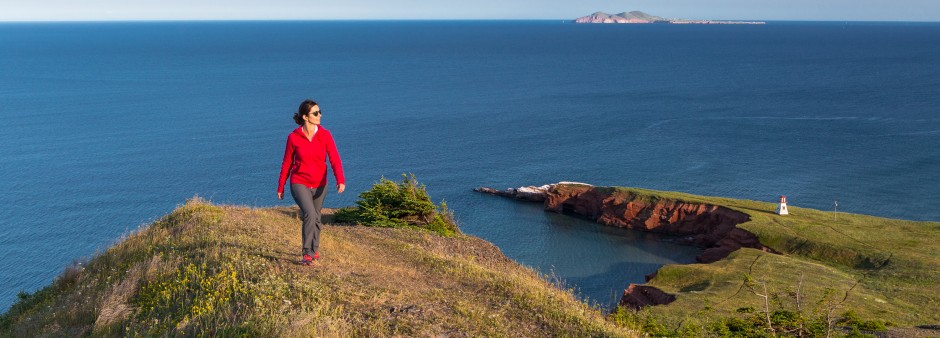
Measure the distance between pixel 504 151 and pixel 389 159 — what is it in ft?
46.1

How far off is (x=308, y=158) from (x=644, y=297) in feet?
75.2

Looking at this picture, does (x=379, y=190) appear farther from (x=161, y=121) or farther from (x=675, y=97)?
(x=675, y=97)

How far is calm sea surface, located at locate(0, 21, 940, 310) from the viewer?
5662 cm

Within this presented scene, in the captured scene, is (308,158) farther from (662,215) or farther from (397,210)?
(662,215)

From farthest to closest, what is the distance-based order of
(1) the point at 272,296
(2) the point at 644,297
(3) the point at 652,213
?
1. (3) the point at 652,213
2. (2) the point at 644,297
3. (1) the point at 272,296

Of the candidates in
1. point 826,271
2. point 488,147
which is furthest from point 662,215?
point 488,147

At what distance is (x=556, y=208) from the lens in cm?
6450

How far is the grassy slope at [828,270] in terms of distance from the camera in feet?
91.4

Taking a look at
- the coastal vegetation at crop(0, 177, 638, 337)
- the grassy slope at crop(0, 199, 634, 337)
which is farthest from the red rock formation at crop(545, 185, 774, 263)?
the grassy slope at crop(0, 199, 634, 337)

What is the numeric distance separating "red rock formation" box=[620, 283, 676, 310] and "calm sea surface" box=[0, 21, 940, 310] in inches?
101

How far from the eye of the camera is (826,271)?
117 ft

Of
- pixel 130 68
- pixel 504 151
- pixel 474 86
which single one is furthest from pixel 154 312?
pixel 130 68

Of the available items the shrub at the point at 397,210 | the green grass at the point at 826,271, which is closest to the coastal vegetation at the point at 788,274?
the green grass at the point at 826,271

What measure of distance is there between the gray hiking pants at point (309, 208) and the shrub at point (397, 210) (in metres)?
16.6
